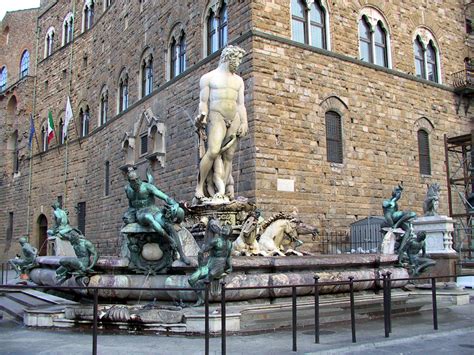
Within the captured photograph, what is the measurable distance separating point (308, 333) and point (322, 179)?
403 inches

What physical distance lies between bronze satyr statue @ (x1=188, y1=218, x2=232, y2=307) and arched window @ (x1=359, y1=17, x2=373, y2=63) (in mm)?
13529

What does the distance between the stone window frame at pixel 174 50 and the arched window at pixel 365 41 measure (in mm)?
6473

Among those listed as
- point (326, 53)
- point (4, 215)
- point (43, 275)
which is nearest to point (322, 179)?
point (326, 53)

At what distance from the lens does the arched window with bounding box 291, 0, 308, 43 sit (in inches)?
663

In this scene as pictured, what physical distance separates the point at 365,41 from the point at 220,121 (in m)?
11.1

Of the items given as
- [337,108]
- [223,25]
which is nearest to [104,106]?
[223,25]

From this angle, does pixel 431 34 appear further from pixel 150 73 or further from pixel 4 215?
pixel 4 215

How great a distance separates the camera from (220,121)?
9812 millimetres

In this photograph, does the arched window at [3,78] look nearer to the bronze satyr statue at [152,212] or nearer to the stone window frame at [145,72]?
the stone window frame at [145,72]

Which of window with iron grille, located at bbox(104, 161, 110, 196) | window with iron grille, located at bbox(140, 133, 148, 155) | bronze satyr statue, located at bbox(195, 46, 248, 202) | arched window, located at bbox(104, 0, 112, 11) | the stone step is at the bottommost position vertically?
the stone step

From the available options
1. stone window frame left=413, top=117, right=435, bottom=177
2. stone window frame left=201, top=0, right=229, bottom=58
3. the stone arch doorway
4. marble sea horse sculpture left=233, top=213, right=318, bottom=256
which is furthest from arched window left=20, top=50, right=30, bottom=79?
marble sea horse sculpture left=233, top=213, right=318, bottom=256

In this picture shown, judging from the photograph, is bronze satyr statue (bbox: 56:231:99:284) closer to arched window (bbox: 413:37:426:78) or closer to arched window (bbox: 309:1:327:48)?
arched window (bbox: 309:1:327:48)

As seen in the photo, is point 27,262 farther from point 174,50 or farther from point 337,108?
point 174,50

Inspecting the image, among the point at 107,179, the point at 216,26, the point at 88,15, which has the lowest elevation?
the point at 107,179
